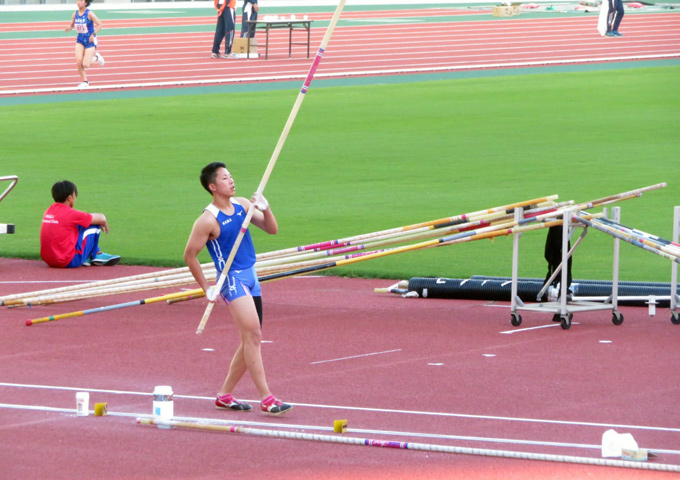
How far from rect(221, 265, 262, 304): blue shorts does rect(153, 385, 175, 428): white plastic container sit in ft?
2.58

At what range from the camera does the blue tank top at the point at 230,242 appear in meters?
8.65

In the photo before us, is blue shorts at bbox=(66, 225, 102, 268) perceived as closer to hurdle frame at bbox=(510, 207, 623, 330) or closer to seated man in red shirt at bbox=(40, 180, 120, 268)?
seated man in red shirt at bbox=(40, 180, 120, 268)

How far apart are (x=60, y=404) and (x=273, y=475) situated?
2276 millimetres

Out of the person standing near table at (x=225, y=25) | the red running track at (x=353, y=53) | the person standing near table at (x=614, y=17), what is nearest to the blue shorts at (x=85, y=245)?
the red running track at (x=353, y=53)

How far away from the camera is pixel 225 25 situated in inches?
1533

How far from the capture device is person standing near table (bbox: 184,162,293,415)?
852 cm

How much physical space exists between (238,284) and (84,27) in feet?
78.1

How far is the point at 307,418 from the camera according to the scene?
27.8 ft

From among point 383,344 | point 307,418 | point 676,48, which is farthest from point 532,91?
point 307,418

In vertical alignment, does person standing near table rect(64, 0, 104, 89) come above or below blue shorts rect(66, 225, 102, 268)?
above

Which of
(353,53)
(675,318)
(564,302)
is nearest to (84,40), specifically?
(353,53)

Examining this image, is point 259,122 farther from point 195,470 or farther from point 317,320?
point 195,470

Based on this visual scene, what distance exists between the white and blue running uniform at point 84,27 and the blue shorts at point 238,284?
23287mm

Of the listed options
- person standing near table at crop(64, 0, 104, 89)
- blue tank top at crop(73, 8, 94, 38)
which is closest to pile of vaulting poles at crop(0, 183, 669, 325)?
person standing near table at crop(64, 0, 104, 89)
